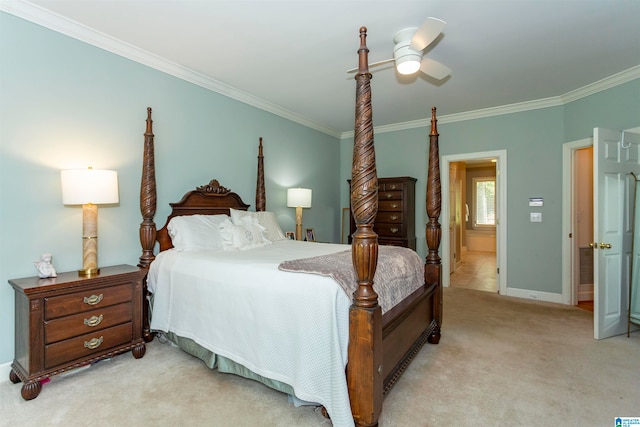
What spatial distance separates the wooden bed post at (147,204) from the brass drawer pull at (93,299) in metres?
0.52

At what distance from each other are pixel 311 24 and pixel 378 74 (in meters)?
1.20

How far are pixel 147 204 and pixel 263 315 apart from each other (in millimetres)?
1648

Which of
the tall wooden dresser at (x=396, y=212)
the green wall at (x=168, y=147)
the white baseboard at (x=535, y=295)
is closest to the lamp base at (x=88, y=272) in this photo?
the green wall at (x=168, y=147)

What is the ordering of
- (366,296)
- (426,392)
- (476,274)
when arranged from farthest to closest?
(476,274) < (426,392) < (366,296)

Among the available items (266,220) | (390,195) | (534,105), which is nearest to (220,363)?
(266,220)

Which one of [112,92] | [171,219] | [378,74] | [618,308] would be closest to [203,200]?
[171,219]

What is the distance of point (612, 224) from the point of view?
3.10 m

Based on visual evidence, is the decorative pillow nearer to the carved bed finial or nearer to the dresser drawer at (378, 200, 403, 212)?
the carved bed finial

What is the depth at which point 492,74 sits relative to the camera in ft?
11.4

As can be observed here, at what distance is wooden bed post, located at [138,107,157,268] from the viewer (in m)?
2.85

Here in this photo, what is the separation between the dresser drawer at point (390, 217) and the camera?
504cm

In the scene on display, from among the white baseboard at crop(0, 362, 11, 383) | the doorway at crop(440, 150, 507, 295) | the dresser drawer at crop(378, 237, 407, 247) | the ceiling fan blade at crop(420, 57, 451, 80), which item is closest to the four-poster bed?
the ceiling fan blade at crop(420, 57, 451, 80)

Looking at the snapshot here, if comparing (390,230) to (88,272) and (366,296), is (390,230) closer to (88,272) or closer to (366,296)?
(366,296)

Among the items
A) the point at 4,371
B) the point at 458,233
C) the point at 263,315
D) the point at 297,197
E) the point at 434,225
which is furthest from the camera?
the point at 458,233
